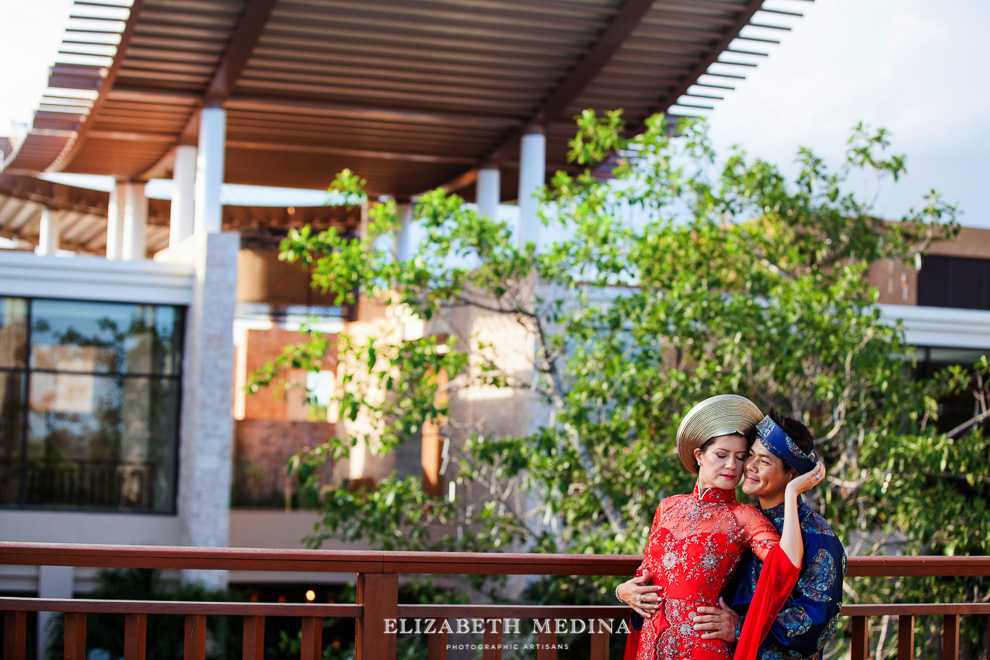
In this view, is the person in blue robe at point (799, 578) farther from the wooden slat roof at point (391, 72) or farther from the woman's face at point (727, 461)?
the wooden slat roof at point (391, 72)

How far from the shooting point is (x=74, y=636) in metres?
2.94

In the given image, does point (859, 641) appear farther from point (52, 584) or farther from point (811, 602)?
point (52, 584)

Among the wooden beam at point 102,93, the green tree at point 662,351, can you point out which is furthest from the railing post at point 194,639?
the wooden beam at point 102,93

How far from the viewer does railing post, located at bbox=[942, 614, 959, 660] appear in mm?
3414

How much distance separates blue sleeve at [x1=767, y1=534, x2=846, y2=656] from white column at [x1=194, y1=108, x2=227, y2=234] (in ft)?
29.8

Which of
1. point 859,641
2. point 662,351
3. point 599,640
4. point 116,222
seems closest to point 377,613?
point 599,640

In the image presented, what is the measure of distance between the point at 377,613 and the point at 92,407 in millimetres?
8663

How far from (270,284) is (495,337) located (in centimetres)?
708

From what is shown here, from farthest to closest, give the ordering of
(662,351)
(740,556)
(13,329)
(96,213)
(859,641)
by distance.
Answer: (96,213), (13,329), (662,351), (859,641), (740,556)

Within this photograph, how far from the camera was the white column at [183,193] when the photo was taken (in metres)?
12.1

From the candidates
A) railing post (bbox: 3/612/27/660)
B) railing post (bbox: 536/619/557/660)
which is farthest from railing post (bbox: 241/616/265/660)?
railing post (bbox: 536/619/557/660)

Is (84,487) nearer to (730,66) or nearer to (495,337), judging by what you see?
(495,337)

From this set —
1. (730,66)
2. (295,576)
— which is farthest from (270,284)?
(730,66)

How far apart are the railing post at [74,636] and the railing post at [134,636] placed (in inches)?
5.0
